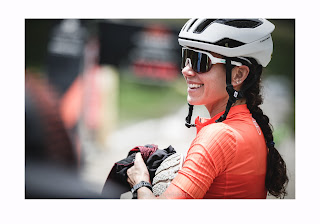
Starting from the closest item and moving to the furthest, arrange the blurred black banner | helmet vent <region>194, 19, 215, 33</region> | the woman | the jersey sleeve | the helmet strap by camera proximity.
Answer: the jersey sleeve, the woman, the helmet strap, helmet vent <region>194, 19, 215, 33</region>, the blurred black banner

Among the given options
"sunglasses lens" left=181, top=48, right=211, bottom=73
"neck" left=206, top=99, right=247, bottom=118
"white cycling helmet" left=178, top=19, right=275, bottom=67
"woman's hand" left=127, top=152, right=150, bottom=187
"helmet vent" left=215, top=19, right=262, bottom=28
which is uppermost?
"helmet vent" left=215, top=19, right=262, bottom=28

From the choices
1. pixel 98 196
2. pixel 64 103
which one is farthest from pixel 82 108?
pixel 98 196

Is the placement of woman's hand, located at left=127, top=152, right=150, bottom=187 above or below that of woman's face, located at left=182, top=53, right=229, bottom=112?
below

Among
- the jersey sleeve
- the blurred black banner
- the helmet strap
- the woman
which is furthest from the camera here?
the blurred black banner

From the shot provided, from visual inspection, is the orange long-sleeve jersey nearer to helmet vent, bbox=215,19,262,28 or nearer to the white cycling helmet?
the white cycling helmet

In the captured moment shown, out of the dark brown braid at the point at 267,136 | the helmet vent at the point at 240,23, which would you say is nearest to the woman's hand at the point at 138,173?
the dark brown braid at the point at 267,136

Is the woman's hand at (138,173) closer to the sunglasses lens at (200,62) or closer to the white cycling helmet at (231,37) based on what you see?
the sunglasses lens at (200,62)

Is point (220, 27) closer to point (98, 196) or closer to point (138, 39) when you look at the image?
point (138, 39)

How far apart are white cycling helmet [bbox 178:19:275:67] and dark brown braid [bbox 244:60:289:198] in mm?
155

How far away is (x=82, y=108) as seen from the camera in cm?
379

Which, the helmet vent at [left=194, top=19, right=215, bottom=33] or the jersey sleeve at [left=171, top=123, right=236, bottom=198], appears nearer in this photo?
the jersey sleeve at [left=171, top=123, right=236, bottom=198]

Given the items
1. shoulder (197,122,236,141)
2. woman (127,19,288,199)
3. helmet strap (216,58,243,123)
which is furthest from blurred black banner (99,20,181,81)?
shoulder (197,122,236,141)

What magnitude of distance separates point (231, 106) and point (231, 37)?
583 millimetres

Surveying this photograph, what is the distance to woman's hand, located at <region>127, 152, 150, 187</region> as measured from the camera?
118 inches
